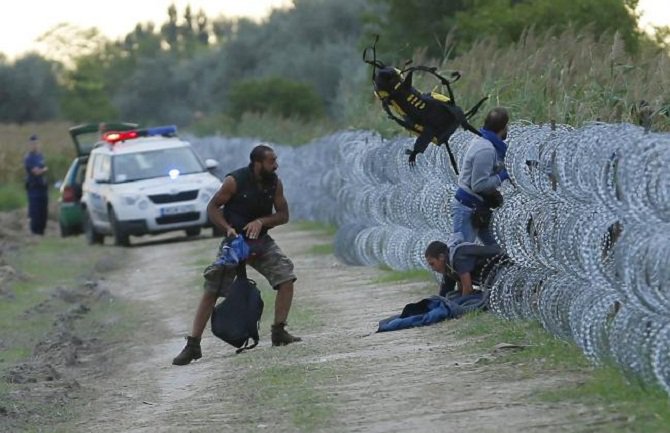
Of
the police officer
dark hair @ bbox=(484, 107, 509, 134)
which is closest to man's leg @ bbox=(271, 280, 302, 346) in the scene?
dark hair @ bbox=(484, 107, 509, 134)

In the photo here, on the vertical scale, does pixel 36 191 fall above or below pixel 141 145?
below

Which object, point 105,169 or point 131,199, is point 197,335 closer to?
point 131,199

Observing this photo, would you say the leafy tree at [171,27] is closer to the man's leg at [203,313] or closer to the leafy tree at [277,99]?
the leafy tree at [277,99]

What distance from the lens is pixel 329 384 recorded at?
11328mm

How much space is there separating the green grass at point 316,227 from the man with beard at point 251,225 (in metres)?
13.5

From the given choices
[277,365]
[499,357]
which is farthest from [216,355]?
[499,357]

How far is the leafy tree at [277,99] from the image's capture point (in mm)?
58438

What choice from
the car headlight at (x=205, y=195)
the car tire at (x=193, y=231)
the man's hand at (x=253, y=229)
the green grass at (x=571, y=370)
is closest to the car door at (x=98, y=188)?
the car tire at (x=193, y=231)

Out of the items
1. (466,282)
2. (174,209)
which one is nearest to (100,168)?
(174,209)

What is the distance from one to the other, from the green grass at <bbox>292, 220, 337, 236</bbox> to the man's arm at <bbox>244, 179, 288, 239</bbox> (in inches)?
536

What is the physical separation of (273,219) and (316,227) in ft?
56.2

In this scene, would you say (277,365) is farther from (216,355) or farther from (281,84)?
(281,84)

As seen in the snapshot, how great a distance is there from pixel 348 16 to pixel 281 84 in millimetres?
13504

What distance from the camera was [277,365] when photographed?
12586 mm
